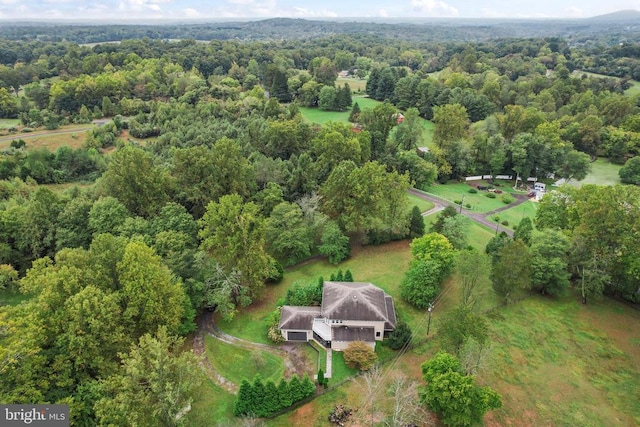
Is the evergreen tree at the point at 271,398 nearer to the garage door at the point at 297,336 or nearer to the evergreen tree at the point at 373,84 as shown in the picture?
the garage door at the point at 297,336

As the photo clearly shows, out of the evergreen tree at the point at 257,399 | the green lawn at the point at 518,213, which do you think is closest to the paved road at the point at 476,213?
the green lawn at the point at 518,213

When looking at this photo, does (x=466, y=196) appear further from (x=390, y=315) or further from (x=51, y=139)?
(x=51, y=139)

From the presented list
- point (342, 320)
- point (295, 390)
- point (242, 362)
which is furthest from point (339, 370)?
point (242, 362)

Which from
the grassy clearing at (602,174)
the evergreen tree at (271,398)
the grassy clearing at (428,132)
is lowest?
the grassy clearing at (602,174)

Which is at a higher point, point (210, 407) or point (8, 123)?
point (8, 123)

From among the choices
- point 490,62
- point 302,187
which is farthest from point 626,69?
point 302,187

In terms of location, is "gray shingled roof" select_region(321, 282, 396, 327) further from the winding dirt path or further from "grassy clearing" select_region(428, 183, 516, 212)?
"grassy clearing" select_region(428, 183, 516, 212)
